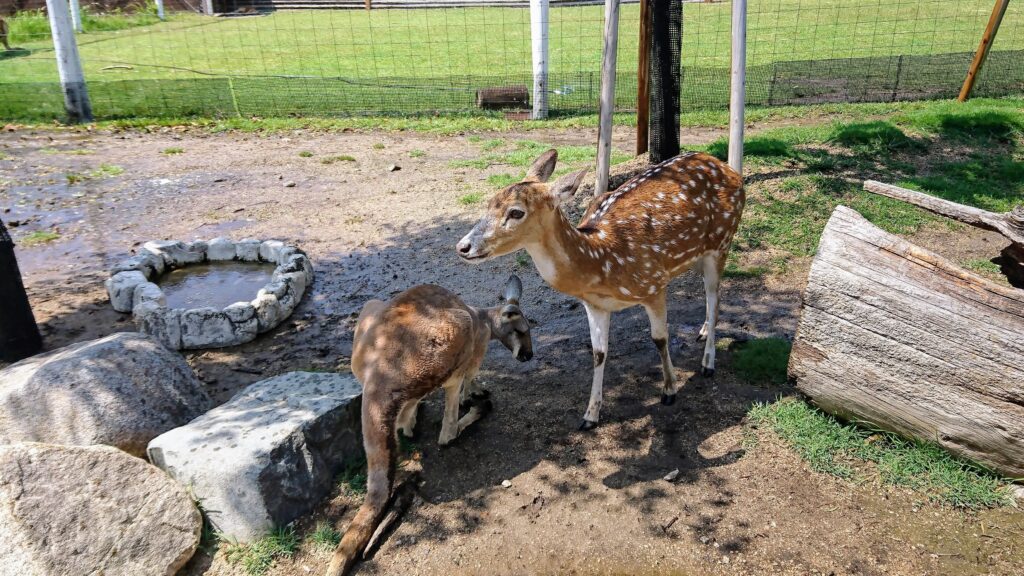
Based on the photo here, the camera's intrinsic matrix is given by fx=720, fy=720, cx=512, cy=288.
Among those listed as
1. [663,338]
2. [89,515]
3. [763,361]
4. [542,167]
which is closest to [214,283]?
[89,515]

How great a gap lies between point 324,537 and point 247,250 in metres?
4.22

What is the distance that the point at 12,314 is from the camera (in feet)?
18.6

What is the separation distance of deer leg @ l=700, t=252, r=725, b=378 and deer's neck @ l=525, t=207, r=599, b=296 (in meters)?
1.29

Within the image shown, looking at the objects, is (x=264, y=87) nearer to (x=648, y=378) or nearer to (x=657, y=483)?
(x=648, y=378)

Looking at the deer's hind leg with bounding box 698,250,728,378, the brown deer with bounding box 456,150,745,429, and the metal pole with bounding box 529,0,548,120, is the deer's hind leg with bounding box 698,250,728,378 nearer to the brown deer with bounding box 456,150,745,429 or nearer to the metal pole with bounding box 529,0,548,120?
the brown deer with bounding box 456,150,745,429

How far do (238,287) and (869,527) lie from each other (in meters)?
5.81

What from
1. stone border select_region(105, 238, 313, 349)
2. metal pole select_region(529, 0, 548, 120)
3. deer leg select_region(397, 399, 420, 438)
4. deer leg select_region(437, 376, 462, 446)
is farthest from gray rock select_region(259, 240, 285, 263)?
metal pole select_region(529, 0, 548, 120)

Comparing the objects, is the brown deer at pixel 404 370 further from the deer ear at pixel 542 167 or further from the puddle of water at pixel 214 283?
the puddle of water at pixel 214 283

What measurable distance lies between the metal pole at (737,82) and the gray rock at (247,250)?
195 inches

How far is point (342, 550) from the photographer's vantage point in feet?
12.8

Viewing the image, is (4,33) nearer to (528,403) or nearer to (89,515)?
(89,515)

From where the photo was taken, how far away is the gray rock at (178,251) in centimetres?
738

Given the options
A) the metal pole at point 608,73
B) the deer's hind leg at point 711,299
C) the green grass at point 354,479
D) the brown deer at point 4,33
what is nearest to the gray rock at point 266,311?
the green grass at point 354,479

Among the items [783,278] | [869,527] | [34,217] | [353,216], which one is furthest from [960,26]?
[34,217]
